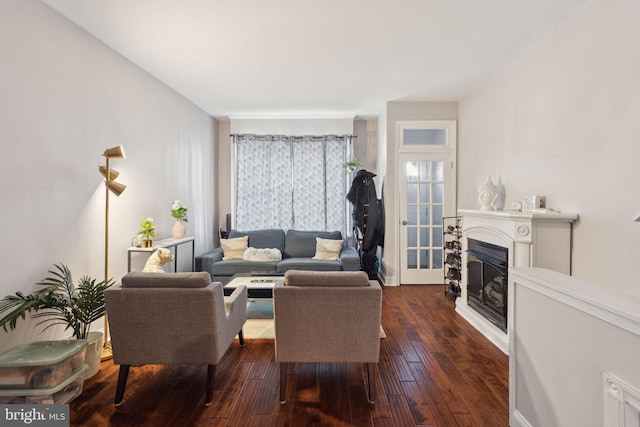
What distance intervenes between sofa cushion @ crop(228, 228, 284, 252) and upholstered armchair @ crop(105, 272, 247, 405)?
310cm

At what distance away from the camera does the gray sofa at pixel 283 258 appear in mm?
4508

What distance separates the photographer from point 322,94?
448 centimetres

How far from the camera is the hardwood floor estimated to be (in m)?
1.91

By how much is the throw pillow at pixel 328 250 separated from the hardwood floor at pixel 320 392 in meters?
1.99

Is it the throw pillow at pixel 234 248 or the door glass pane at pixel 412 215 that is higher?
the door glass pane at pixel 412 215

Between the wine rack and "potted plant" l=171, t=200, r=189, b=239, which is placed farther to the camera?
the wine rack

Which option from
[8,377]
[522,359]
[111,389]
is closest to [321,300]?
[522,359]

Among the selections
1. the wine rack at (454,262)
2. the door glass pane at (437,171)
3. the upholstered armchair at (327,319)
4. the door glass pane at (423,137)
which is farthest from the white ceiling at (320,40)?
the upholstered armchair at (327,319)

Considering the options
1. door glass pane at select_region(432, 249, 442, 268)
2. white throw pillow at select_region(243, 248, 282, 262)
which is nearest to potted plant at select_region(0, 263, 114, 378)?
white throw pillow at select_region(243, 248, 282, 262)

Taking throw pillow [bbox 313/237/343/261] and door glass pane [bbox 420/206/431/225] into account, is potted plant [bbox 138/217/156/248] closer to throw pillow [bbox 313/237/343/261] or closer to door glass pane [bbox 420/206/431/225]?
throw pillow [bbox 313/237/343/261]

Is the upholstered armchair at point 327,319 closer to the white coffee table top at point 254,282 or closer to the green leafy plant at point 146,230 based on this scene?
the white coffee table top at point 254,282

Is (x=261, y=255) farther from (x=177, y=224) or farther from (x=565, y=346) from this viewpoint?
(x=565, y=346)

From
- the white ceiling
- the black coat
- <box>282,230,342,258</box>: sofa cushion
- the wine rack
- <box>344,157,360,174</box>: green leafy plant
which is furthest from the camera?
<box>344,157,360,174</box>: green leafy plant

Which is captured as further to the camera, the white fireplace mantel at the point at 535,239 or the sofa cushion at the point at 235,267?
the sofa cushion at the point at 235,267
